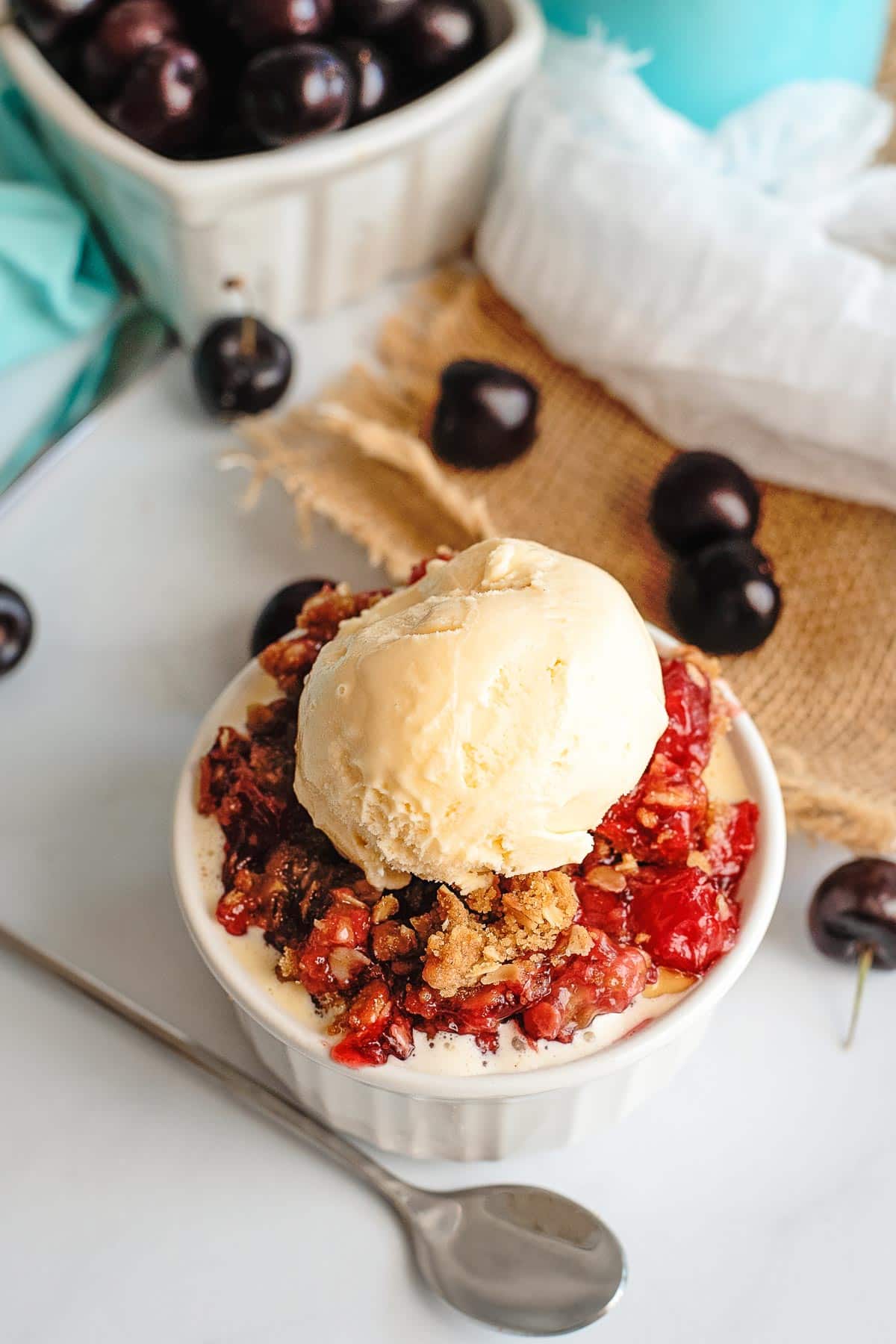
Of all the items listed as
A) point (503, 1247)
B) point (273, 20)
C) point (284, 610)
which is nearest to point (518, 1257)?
point (503, 1247)

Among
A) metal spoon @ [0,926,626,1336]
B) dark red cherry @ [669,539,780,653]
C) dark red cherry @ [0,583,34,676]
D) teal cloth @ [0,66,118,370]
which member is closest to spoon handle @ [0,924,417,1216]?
metal spoon @ [0,926,626,1336]

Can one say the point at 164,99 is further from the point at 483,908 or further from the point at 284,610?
the point at 483,908

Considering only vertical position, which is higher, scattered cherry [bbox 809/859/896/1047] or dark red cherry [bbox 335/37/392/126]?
dark red cherry [bbox 335/37/392/126]

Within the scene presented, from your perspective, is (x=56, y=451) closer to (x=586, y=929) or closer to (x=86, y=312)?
(x=86, y=312)

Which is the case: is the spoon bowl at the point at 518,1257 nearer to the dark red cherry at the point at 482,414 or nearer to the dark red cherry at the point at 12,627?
the dark red cherry at the point at 12,627

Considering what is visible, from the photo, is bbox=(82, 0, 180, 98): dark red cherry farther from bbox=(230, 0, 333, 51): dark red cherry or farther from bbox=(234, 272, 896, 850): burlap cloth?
bbox=(234, 272, 896, 850): burlap cloth

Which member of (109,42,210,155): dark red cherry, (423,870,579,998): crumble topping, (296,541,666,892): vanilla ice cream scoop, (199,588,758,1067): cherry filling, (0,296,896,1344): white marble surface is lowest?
(0,296,896,1344): white marble surface

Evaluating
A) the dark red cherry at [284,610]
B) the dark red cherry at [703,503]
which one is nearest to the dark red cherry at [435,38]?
the dark red cherry at [703,503]
